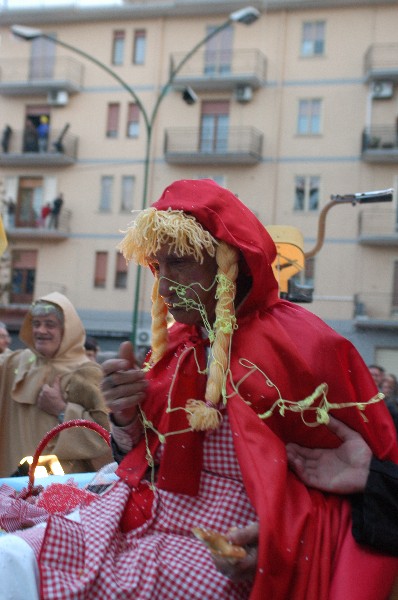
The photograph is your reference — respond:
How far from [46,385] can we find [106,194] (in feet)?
75.3

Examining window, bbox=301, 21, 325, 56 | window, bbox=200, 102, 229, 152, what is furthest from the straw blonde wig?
window, bbox=301, 21, 325, 56

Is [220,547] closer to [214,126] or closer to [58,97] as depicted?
[214,126]

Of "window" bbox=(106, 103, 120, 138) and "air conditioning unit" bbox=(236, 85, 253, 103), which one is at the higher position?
"air conditioning unit" bbox=(236, 85, 253, 103)

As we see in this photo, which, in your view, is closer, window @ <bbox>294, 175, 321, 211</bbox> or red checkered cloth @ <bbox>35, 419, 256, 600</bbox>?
red checkered cloth @ <bbox>35, 419, 256, 600</bbox>

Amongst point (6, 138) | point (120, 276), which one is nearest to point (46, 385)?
point (120, 276)

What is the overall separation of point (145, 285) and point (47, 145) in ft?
24.4

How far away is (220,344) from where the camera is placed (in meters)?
2.45

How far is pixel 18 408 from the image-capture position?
194 inches

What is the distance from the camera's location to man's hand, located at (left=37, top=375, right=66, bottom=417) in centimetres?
471

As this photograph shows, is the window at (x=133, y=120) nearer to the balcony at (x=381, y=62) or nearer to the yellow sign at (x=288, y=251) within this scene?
the balcony at (x=381, y=62)

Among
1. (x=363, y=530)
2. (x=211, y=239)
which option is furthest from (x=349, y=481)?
(x=211, y=239)

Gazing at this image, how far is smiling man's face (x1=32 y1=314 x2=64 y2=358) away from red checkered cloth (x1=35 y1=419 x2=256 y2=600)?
8.32ft

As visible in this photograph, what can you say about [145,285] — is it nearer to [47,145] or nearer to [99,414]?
[47,145]

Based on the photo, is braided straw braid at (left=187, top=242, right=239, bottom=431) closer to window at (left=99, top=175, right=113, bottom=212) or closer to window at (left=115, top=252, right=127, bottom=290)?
window at (left=115, top=252, right=127, bottom=290)
